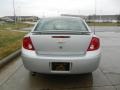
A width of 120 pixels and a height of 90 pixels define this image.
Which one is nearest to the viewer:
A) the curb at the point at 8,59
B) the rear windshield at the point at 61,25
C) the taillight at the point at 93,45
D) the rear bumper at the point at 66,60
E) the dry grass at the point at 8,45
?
the rear bumper at the point at 66,60

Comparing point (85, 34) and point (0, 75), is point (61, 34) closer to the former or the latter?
point (85, 34)

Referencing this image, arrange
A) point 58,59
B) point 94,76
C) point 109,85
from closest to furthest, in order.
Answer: point 58,59
point 109,85
point 94,76

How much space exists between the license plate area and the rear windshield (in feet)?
4.06

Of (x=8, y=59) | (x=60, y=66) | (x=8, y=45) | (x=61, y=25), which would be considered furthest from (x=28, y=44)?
(x=8, y=45)

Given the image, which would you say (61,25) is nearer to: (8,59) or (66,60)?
(66,60)

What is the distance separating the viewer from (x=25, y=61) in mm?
5004

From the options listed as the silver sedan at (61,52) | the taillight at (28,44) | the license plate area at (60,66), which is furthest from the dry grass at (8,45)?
the license plate area at (60,66)

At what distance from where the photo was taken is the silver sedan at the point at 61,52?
4.77 meters

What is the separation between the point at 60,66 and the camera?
480 centimetres

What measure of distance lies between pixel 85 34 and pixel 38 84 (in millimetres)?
1472

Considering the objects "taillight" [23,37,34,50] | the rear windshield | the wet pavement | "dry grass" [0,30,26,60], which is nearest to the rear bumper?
"taillight" [23,37,34,50]

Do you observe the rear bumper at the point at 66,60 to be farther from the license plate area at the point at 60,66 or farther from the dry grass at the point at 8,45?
the dry grass at the point at 8,45

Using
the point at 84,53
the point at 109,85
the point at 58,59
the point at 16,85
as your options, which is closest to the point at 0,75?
the point at 16,85

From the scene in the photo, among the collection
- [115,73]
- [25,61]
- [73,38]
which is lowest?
[115,73]
